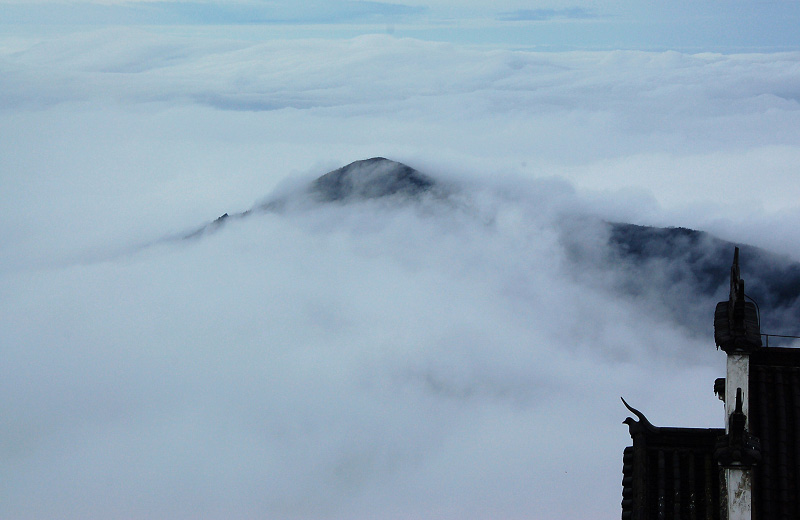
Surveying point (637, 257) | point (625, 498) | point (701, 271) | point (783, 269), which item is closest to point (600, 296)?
point (637, 257)

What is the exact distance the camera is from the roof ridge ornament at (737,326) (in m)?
24.8

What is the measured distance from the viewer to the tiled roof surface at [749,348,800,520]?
24.2 metres

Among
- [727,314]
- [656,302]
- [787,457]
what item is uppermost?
[656,302]

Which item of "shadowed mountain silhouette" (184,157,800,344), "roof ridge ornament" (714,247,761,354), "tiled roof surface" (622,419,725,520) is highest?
"shadowed mountain silhouette" (184,157,800,344)

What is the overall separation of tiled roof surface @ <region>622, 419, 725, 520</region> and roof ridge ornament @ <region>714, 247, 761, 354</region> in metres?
2.86

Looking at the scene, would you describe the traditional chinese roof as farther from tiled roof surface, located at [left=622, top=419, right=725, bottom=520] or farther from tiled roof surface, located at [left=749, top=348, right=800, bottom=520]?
tiled roof surface, located at [left=749, top=348, right=800, bottom=520]

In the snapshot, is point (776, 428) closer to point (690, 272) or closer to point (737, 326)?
point (737, 326)

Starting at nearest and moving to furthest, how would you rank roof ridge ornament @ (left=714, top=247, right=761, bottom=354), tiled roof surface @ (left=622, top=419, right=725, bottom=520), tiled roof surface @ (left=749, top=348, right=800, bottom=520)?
tiled roof surface @ (left=749, top=348, right=800, bottom=520) < roof ridge ornament @ (left=714, top=247, right=761, bottom=354) < tiled roof surface @ (left=622, top=419, right=725, bottom=520)

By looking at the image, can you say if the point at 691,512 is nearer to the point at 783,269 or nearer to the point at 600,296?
the point at 783,269

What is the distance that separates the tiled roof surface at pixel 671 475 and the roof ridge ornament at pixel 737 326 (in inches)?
112

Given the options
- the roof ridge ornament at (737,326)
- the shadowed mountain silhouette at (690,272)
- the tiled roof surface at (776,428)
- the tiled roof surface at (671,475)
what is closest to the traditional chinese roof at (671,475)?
the tiled roof surface at (671,475)

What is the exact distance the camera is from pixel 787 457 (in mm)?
24938

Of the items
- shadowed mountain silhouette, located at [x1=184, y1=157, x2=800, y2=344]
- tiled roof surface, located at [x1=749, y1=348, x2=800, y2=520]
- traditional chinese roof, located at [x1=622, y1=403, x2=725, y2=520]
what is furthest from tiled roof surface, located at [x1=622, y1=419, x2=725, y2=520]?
shadowed mountain silhouette, located at [x1=184, y1=157, x2=800, y2=344]

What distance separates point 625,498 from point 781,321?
13848cm
